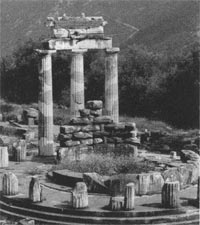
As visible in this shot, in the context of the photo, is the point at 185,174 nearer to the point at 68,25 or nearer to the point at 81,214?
the point at 81,214

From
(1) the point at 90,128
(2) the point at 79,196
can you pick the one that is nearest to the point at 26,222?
(2) the point at 79,196

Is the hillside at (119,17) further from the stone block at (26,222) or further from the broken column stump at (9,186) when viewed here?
the stone block at (26,222)

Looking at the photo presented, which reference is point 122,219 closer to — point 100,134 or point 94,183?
point 94,183

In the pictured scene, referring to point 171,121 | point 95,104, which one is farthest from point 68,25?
point 171,121

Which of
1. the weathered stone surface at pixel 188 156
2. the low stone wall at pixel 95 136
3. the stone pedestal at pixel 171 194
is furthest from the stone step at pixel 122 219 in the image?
the low stone wall at pixel 95 136

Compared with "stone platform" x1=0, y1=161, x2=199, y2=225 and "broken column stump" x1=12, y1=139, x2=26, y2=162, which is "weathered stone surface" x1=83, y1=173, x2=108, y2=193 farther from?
"broken column stump" x1=12, y1=139, x2=26, y2=162

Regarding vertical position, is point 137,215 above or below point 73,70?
below
